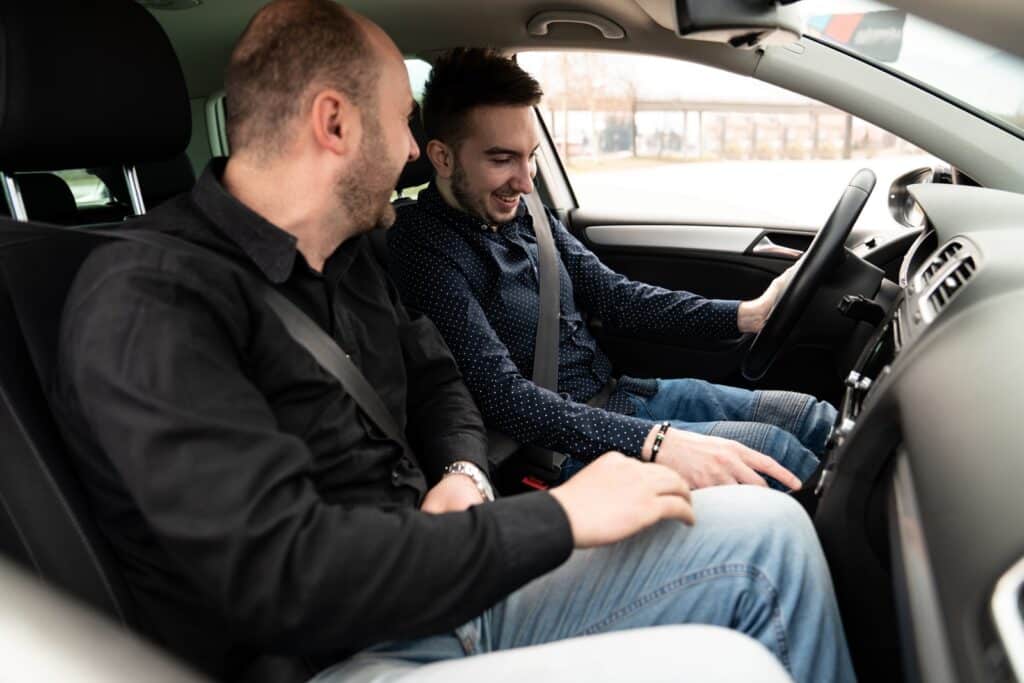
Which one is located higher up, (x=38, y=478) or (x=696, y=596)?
(x=38, y=478)

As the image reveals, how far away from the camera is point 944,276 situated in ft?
3.96

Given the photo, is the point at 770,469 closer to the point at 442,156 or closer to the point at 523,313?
the point at 523,313

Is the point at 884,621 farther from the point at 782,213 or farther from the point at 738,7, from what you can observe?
the point at 782,213

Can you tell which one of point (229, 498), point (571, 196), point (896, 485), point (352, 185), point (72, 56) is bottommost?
point (571, 196)

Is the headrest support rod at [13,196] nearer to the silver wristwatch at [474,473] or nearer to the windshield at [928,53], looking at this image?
the silver wristwatch at [474,473]

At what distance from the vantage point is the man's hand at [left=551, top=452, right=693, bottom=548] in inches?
38.3

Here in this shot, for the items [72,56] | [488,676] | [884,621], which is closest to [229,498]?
[488,676]

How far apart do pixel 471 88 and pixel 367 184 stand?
80 cm

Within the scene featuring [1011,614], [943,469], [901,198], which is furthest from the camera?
[901,198]

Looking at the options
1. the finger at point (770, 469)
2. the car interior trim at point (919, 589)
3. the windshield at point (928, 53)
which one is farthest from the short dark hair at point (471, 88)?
the car interior trim at point (919, 589)

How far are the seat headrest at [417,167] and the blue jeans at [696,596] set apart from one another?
138 cm

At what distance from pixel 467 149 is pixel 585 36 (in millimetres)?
547

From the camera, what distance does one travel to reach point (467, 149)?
6.21ft

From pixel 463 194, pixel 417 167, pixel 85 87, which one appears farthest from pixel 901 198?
pixel 85 87
